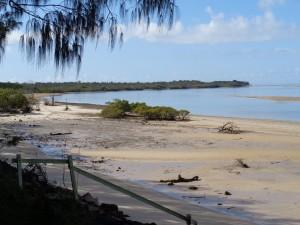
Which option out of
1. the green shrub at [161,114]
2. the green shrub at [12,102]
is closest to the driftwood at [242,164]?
the green shrub at [161,114]

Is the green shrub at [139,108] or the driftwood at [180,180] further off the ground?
the green shrub at [139,108]

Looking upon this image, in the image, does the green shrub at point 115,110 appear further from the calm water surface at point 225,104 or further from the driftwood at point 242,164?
the driftwood at point 242,164

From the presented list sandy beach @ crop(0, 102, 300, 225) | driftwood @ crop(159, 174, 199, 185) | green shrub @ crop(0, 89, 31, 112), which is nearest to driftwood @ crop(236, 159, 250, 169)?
sandy beach @ crop(0, 102, 300, 225)

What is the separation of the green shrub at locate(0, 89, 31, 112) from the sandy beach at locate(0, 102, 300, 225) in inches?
439

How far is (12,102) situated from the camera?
41719mm

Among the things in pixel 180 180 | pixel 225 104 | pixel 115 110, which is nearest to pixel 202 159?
pixel 180 180

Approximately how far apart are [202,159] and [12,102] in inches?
1050

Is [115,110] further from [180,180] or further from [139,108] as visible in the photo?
[180,180]

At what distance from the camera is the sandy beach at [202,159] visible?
11312 mm

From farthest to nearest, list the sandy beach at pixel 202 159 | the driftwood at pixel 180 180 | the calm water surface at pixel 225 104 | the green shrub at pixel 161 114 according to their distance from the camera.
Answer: the calm water surface at pixel 225 104
the green shrub at pixel 161 114
the driftwood at pixel 180 180
the sandy beach at pixel 202 159

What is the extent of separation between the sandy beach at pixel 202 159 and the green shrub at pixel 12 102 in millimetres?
11163

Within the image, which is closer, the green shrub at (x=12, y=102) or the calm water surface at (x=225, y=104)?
the green shrub at (x=12, y=102)

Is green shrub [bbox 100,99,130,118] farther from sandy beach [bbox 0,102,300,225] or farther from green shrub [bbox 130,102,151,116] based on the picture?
sandy beach [bbox 0,102,300,225]

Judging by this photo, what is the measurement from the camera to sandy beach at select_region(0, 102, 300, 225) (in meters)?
11.3
